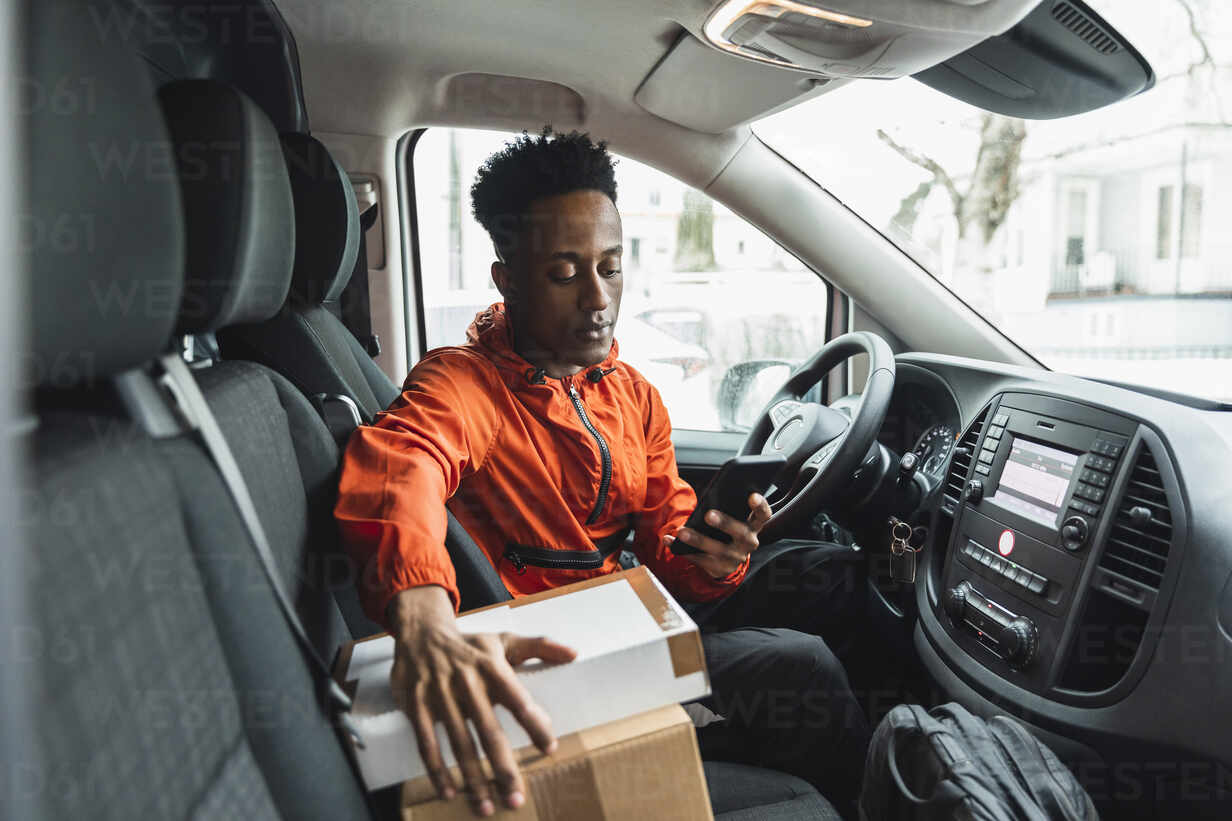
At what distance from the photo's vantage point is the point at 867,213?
182 cm

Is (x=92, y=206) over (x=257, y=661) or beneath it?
over

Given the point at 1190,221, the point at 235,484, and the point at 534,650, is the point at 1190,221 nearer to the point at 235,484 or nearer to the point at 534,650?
the point at 534,650

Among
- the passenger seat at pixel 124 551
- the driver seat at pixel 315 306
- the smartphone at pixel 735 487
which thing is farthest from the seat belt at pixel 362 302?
the passenger seat at pixel 124 551

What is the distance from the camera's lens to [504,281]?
1278 millimetres

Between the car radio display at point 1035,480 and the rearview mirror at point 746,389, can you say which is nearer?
the car radio display at point 1035,480

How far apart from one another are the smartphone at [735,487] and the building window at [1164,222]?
3.14 ft

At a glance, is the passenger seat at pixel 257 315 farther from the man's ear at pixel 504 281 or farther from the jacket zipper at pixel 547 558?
the man's ear at pixel 504 281

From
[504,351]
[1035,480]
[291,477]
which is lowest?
[1035,480]

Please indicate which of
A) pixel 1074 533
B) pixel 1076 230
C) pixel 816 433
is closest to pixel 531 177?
pixel 816 433

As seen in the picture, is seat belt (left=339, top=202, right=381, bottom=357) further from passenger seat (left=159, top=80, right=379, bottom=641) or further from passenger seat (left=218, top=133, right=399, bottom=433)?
passenger seat (left=159, top=80, right=379, bottom=641)

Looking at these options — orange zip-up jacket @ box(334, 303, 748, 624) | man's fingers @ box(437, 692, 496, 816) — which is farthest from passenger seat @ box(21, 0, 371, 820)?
orange zip-up jacket @ box(334, 303, 748, 624)

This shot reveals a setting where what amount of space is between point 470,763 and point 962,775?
1.91 feet

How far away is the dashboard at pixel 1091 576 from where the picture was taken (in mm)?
1020

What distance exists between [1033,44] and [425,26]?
1.10 meters
